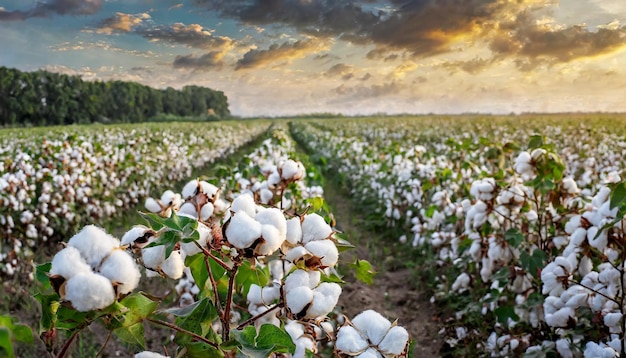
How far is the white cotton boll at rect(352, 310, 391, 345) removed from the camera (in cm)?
114

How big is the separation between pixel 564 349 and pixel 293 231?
192 centimetres

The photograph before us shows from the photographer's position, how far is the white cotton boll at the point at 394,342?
Result: 1.12 meters

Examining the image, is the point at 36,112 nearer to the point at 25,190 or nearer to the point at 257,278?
the point at 25,190

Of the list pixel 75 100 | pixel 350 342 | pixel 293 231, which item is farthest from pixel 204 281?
pixel 75 100

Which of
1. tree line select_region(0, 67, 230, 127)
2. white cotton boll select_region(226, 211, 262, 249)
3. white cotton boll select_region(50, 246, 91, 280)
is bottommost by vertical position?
tree line select_region(0, 67, 230, 127)

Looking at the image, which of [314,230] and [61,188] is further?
[61,188]

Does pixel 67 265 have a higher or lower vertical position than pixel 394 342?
higher

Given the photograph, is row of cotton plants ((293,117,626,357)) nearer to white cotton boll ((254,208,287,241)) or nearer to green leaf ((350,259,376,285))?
green leaf ((350,259,376,285))

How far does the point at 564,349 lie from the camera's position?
2512mm

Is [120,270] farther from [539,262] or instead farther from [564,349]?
[539,262]

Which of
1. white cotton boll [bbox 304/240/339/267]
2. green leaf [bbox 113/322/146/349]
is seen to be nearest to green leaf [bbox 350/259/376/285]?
white cotton boll [bbox 304/240/339/267]

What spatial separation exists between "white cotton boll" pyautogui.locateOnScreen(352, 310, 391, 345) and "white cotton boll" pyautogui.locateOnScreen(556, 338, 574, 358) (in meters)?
1.75

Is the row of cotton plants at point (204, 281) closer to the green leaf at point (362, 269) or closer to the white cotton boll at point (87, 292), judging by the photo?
the white cotton boll at point (87, 292)

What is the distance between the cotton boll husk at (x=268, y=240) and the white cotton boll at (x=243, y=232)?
0.01 meters
